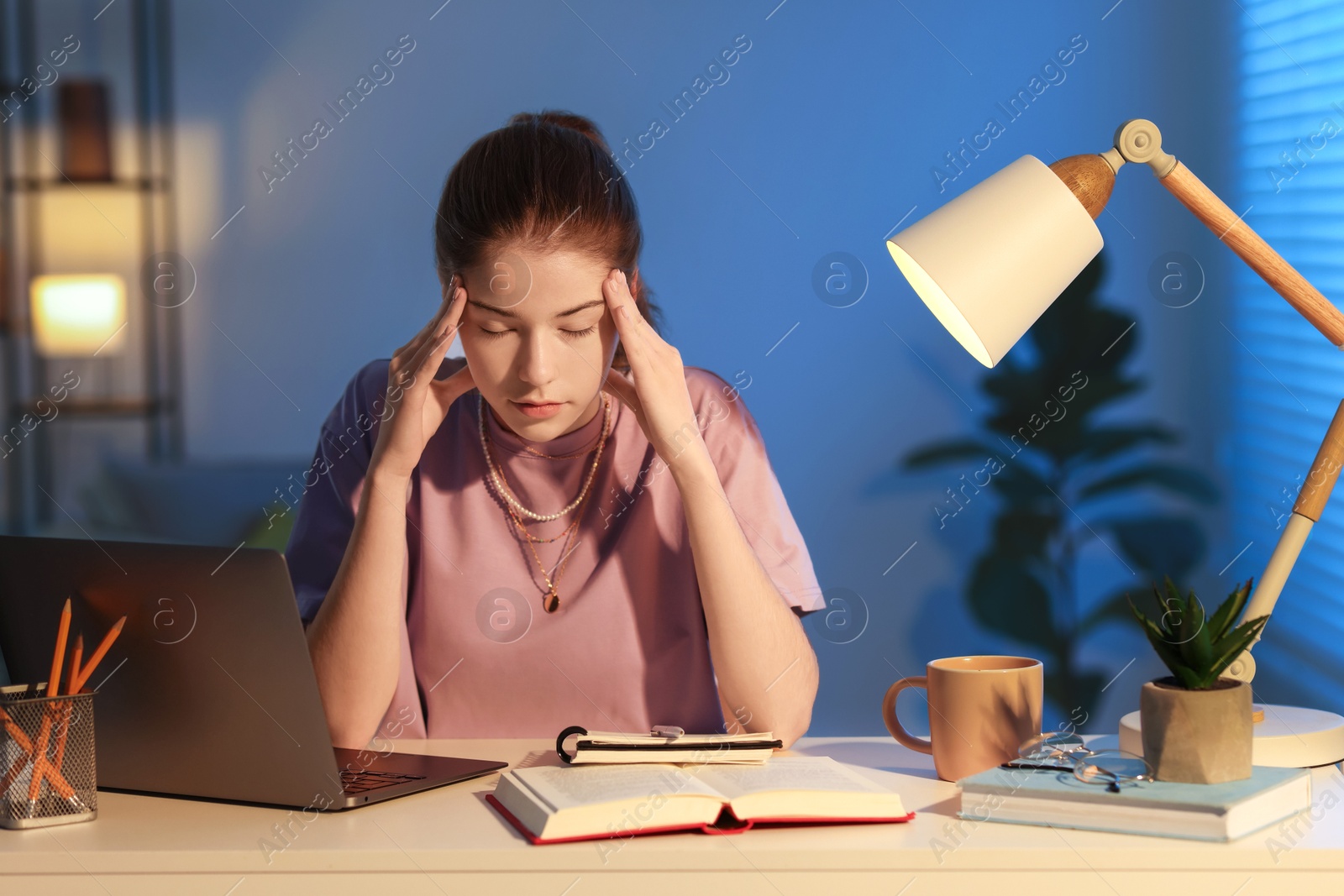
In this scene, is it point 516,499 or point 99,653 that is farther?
point 516,499

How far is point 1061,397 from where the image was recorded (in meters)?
2.84

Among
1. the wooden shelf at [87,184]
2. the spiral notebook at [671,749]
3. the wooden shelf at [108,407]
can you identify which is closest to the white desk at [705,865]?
the spiral notebook at [671,749]

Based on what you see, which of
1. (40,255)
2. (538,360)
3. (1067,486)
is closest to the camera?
(538,360)

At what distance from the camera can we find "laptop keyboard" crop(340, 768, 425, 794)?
101 centimetres

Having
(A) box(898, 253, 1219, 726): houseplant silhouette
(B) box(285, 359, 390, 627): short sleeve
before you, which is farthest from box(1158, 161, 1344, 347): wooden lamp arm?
(A) box(898, 253, 1219, 726): houseplant silhouette

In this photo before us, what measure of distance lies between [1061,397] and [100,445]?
7.88ft

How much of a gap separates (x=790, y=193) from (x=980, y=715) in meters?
2.04

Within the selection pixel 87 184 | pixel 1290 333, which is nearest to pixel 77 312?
pixel 87 184

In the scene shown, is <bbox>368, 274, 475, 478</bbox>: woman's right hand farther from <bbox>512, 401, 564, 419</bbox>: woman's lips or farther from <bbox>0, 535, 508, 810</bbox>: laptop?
<bbox>0, 535, 508, 810</bbox>: laptop

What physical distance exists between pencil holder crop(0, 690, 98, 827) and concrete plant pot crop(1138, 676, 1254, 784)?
0.83 metres

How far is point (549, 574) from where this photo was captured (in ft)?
4.98

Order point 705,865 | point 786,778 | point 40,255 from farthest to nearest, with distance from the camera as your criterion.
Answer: point 40,255 → point 786,778 → point 705,865

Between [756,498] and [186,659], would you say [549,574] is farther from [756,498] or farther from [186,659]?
[186,659]

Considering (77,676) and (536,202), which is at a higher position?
(536,202)
